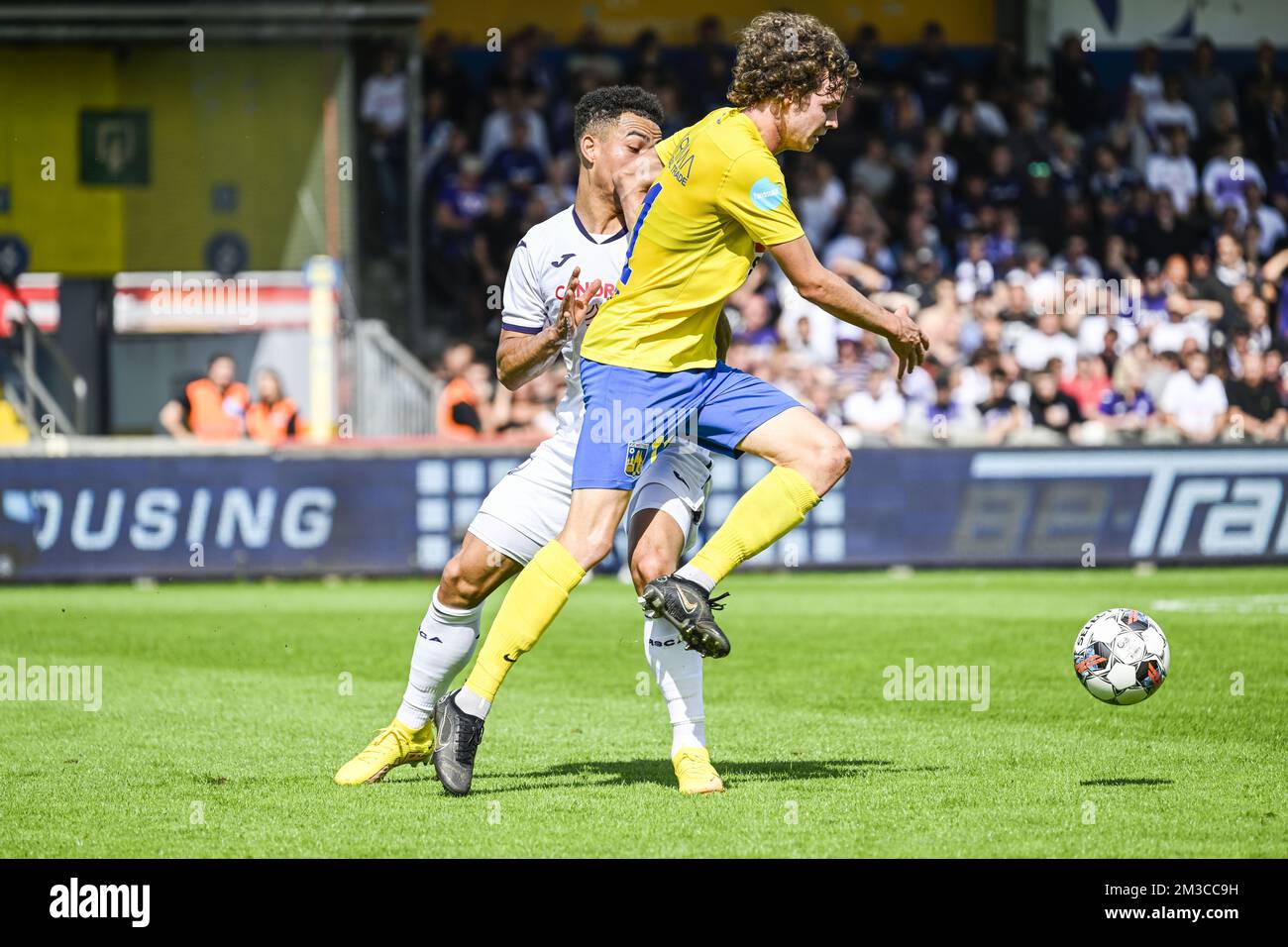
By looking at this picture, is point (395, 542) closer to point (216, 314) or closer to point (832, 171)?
point (216, 314)

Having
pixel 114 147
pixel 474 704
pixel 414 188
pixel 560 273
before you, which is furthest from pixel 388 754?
pixel 114 147

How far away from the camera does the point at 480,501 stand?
1669 cm

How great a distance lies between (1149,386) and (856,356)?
3018 mm

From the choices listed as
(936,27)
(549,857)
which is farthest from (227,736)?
(936,27)

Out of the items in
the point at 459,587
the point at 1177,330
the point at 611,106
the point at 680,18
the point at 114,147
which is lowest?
the point at 1177,330

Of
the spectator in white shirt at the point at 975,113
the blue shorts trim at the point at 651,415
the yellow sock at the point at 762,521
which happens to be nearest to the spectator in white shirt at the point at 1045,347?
the spectator in white shirt at the point at 975,113

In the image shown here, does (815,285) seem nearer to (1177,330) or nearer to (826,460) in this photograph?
(826,460)

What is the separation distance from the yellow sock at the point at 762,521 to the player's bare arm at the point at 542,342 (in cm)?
90

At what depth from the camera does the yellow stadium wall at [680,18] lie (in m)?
24.8

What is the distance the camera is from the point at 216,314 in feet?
69.5

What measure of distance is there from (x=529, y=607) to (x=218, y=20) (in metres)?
15.5

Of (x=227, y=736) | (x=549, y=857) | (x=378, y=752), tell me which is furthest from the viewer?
(x=227, y=736)

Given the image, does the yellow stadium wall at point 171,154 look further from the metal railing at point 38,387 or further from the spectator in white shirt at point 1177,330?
the spectator in white shirt at point 1177,330

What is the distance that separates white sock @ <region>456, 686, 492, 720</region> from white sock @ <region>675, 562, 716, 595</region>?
88 centimetres
